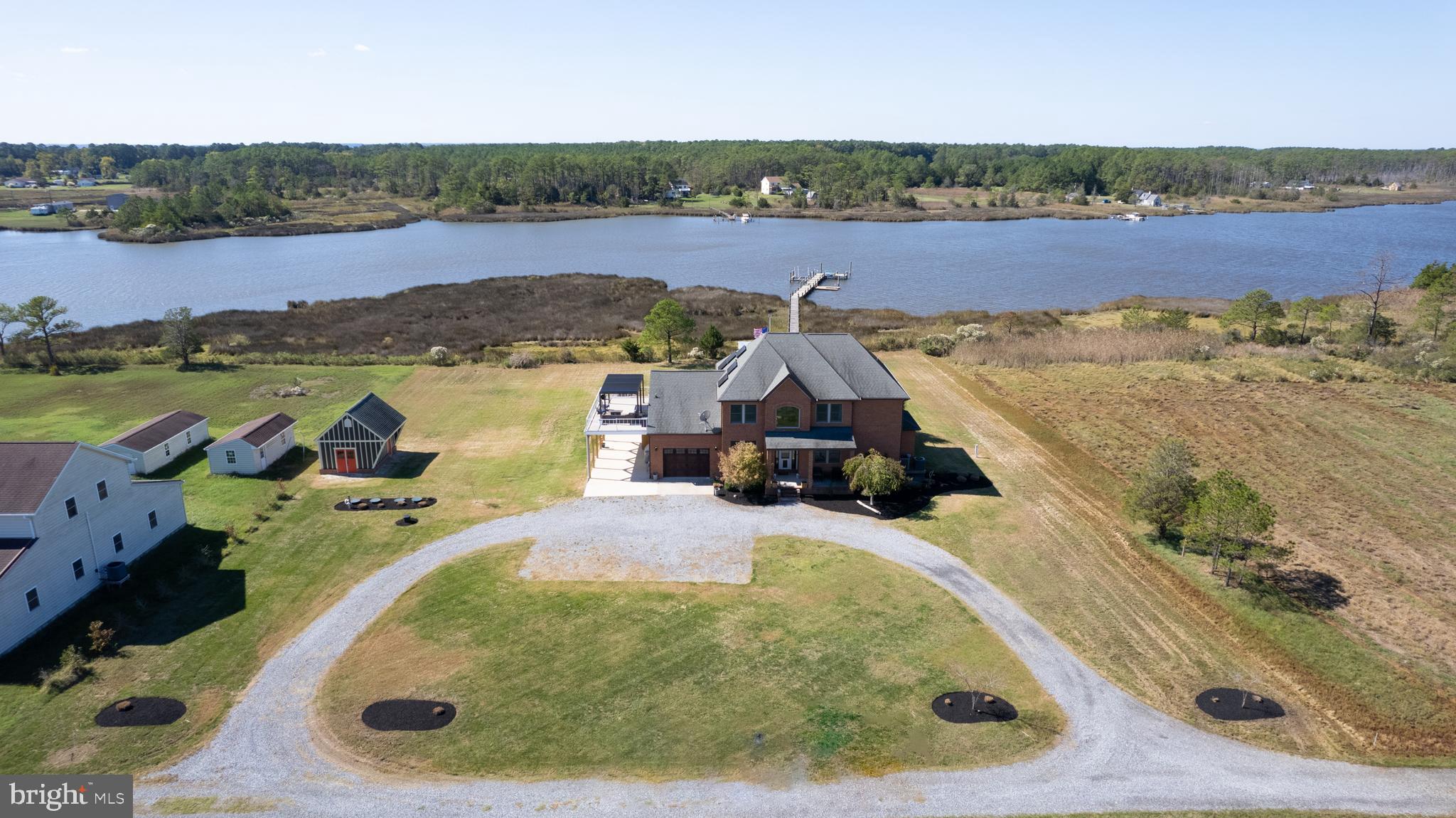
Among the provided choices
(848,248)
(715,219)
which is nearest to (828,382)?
(848,248)

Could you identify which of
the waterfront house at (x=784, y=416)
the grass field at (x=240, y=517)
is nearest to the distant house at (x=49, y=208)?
the grass field at (x=240, y=517)

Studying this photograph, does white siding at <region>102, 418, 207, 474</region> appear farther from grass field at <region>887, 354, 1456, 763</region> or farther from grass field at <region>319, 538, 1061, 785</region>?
grass field at <region>887, 354, 1456, 763</region>

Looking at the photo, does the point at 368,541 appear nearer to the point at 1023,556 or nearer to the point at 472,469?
the point at 472,469

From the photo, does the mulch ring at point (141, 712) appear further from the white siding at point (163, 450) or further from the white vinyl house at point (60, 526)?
the white siding at point (163, 450)

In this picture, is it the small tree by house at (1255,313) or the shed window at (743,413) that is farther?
the small tree by house at (1255,313)

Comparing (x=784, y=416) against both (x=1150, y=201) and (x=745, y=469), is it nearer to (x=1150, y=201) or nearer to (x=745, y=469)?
(x=745, y=469)

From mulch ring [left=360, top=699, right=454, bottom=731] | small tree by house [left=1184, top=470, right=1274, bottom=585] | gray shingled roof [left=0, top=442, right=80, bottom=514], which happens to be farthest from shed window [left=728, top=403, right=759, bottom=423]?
gray shingled roof [left=0, top=442, right=80, bottom=514]
